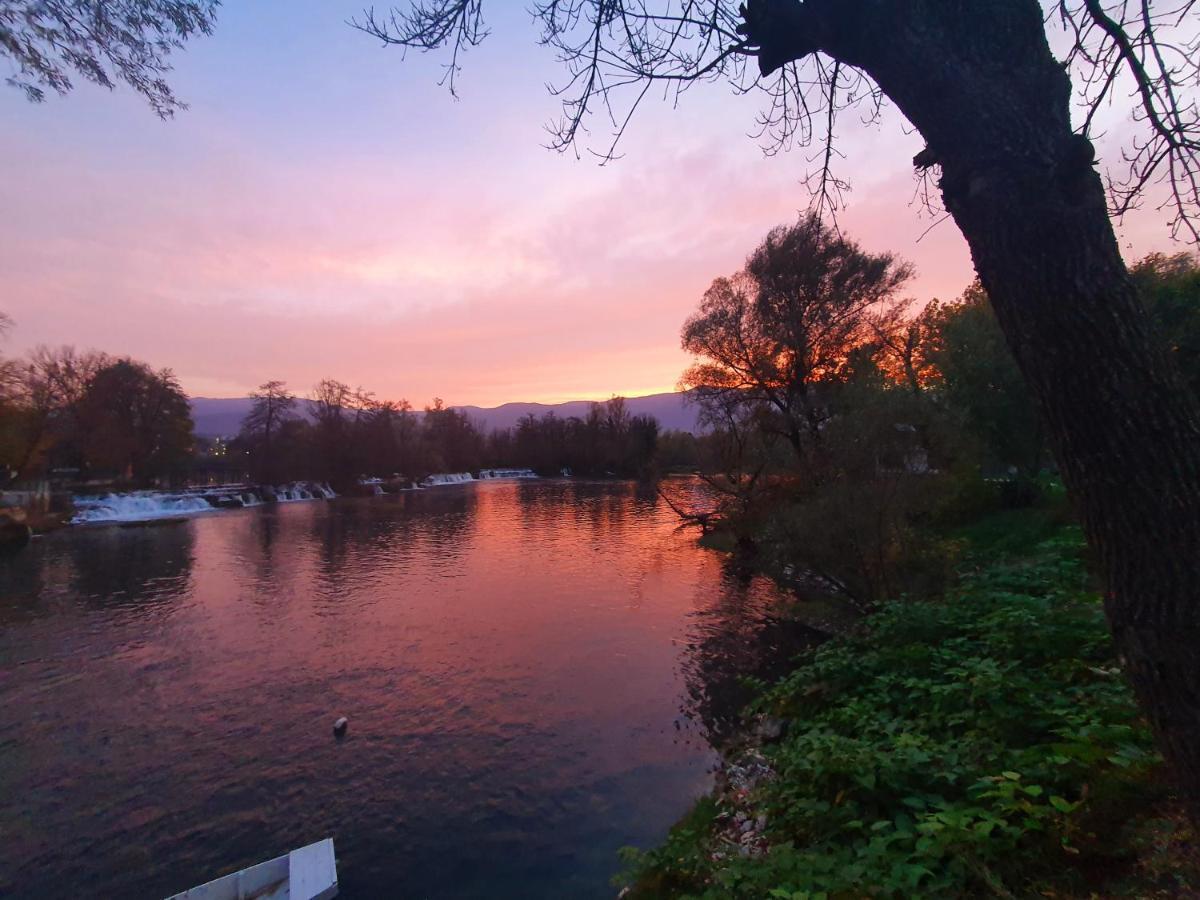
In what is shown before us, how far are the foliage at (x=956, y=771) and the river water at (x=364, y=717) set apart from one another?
243cm

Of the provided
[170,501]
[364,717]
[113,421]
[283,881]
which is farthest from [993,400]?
[113,421]

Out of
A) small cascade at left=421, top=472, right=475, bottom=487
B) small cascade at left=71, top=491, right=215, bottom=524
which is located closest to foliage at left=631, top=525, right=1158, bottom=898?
small cascade at left=71, top=491, right=215, bottom=524

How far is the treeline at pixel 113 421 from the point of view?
37500mm

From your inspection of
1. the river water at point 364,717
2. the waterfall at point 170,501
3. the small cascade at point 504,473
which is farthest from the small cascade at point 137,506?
the small cascade at point 504,473

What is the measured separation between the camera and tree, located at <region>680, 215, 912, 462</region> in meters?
19.4

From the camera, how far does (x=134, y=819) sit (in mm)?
6438

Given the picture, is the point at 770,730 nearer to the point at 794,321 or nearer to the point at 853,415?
the point at 853,415

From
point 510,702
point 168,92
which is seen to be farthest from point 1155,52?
point 510,702

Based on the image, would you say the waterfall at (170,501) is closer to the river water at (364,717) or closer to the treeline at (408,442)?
the treeline at (408,442)

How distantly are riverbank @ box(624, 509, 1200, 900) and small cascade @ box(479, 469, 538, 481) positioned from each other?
206 feet

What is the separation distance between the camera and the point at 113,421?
127ft

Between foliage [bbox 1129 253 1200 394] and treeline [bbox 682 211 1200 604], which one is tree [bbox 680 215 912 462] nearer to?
treeline [bbox 682 211 1200 604]

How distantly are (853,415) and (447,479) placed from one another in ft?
172

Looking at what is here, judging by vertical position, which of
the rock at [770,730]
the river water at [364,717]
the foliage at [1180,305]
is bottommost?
the river water at [364,717]
